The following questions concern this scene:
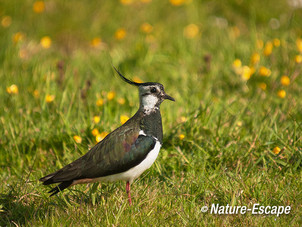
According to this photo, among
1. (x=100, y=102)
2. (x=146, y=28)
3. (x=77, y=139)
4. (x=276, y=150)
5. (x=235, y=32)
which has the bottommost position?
(x=276, y=150)

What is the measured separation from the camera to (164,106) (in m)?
5.49

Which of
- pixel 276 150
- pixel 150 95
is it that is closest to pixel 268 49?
pixel 276 150

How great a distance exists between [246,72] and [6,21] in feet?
12.2

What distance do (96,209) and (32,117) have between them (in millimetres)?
1866

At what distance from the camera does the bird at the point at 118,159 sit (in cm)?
373

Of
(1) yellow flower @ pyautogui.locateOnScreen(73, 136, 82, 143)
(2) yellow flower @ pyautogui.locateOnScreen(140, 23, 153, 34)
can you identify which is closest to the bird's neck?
(1) yellow flower @ pyautogui.locateOnScreen(73, 136, 82, 143)

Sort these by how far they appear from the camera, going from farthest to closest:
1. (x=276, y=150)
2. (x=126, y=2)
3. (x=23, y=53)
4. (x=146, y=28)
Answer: (x=126, y=2), (x=146, y=28), (x=23, y=53), (x=276, y=150)

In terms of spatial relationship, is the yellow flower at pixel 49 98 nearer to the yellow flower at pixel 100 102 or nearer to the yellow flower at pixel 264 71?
the yellow flower at pixel 100 102

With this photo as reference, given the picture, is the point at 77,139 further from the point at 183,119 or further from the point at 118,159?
the point at 183,119

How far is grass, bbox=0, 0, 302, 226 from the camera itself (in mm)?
3797

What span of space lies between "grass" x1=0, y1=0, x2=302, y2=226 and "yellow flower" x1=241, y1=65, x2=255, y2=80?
0.02 meters

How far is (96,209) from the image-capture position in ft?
12.2

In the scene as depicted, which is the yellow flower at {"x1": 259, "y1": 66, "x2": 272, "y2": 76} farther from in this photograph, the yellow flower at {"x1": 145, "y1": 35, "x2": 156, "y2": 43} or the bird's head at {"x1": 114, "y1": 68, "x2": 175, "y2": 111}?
the bird's head at {"x1": 114, "y1": 68, "x2": 175, "y2": 111}

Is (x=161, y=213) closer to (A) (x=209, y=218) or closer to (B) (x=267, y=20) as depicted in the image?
(A) (x=209, y=218)
